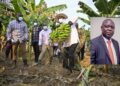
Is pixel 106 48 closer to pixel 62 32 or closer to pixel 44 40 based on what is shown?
pixel 62 32

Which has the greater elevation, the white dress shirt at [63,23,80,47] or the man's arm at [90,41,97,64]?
the white dress shirt at [63,23,80,47]

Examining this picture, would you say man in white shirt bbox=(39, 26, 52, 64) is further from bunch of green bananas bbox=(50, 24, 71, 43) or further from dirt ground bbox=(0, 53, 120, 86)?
bunch of green bananas bbox=(50, 24, 71, 43)

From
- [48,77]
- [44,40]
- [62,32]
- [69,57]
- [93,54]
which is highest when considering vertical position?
[62,32]

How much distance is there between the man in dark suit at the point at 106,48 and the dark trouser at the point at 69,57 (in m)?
3.28

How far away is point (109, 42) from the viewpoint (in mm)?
8125

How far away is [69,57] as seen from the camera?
39.0 ft

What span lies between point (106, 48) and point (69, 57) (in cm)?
377

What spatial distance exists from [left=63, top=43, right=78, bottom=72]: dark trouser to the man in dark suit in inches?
129

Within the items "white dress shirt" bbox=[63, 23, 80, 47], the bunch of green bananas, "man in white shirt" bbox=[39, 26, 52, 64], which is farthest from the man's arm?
"man in white shirt" bbox=[39, 26, 52, 64]

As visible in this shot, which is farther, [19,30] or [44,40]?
[44,40]

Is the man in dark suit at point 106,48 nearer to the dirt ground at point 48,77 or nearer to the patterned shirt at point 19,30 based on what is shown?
the dirt ground at point 48,77

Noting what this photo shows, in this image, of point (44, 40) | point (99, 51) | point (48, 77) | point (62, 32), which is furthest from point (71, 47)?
point (99, 51)

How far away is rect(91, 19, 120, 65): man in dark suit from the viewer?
794 centimetres

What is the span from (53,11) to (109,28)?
1383 centimetres
